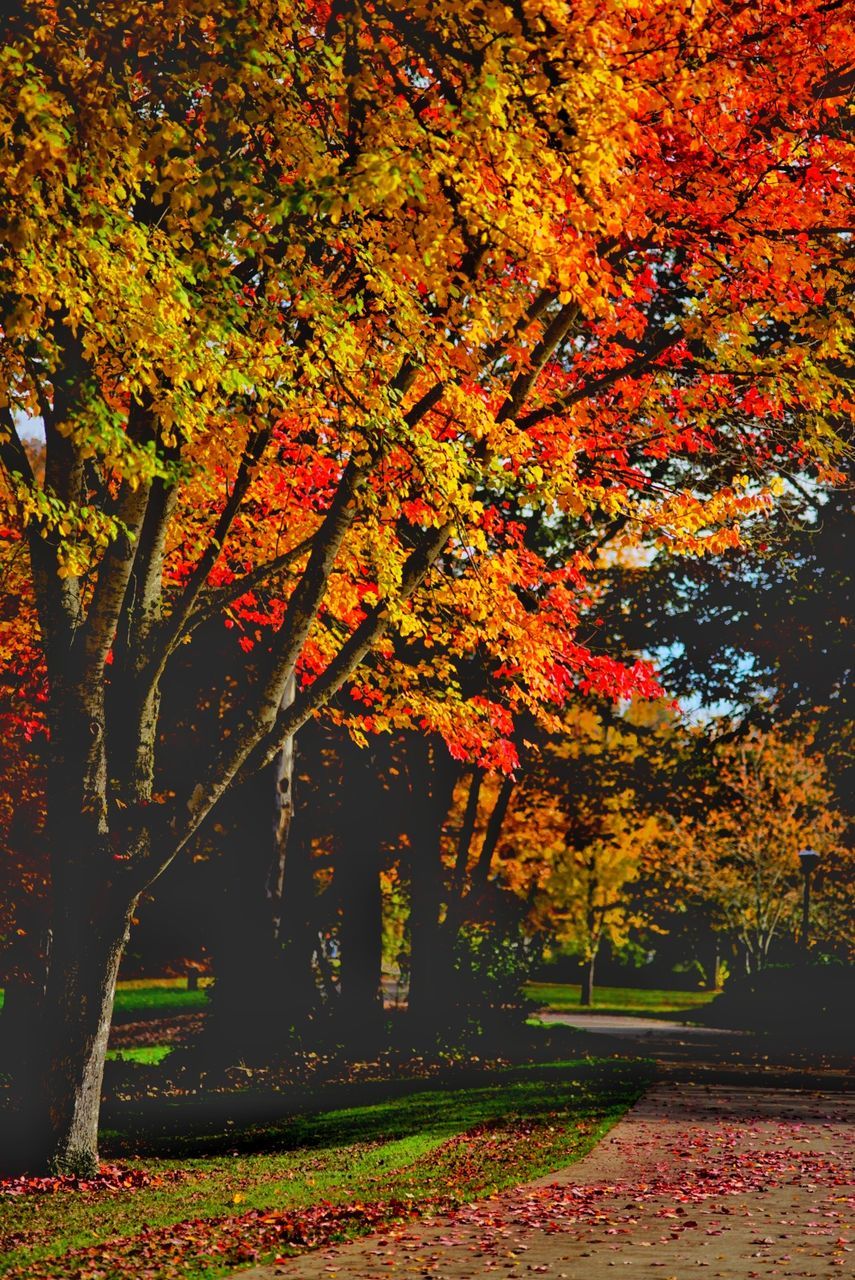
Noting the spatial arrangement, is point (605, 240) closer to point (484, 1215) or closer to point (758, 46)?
point (758, 46)

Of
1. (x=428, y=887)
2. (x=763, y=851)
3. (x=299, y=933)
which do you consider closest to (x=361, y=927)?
(x=428, y=887)

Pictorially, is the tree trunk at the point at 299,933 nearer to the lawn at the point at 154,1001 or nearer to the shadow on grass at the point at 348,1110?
the shadow on grass at the point at 348,1110

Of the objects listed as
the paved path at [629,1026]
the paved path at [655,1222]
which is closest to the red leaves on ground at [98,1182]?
the paved path at [655,1222]

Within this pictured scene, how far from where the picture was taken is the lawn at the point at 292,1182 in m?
7.71

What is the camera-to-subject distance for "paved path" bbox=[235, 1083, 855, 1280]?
23.7ft

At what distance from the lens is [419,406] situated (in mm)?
10398

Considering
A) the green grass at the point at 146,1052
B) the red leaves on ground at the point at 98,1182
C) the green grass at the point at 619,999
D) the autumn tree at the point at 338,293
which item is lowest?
the red leaves on ground at the point at 98,1182

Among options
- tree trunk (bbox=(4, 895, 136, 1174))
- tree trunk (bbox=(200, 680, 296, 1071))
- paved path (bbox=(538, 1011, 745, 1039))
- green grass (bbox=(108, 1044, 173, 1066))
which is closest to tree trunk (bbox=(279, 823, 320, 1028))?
tree trunk (bbox=(200, 680, 296, 1071))

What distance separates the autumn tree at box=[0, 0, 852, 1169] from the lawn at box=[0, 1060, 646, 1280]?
4.60ft

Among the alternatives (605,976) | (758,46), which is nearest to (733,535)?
(758,46)

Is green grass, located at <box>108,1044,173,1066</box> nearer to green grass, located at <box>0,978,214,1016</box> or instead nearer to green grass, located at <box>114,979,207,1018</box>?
green grass, located at <box>0,978,214,1016</box>

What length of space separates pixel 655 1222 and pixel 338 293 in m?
6.89

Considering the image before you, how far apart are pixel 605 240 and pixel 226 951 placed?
12498mm

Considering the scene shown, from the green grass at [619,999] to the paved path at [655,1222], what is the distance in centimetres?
3189
